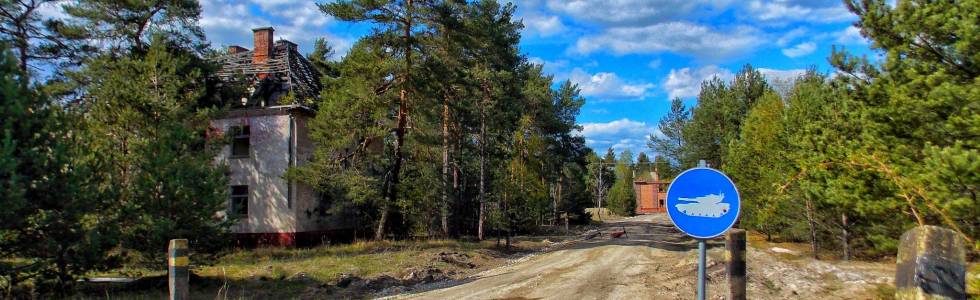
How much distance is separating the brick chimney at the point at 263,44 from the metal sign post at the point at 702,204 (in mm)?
27145

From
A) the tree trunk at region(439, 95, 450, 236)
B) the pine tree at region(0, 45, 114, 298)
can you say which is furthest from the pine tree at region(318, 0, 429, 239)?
the pine tree at region(0, 45, 114, 298)

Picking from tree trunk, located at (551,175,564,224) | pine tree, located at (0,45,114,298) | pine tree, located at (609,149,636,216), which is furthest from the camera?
pine tree, located at (609,149,636,216)

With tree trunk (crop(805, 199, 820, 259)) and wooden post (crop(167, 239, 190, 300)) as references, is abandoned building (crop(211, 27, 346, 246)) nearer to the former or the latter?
wooden post (crop(167, 239, 190, 300))

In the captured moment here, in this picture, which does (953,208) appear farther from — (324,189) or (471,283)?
(324,189)

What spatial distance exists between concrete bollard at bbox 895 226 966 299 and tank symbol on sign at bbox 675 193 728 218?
1470 millimetres

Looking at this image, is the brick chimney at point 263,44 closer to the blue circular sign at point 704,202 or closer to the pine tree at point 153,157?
the pine tree at point 153,157

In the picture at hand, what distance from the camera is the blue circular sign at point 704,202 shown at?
5.14 meters

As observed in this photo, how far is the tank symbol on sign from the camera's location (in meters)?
5.20

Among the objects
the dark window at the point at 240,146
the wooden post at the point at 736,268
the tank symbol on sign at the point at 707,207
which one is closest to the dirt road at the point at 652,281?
the wooden post at the point at 736,268

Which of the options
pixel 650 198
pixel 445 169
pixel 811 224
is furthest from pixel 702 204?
pixel 650 198

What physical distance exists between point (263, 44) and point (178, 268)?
980 inches

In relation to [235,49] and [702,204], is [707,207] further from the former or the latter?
[235,49]

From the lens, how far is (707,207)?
206 inches

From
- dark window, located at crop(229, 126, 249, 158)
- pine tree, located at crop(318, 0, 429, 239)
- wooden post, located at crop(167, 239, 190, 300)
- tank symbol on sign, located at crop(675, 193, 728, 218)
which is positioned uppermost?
pine tree, located at crop(318, 0, 429, 239)
